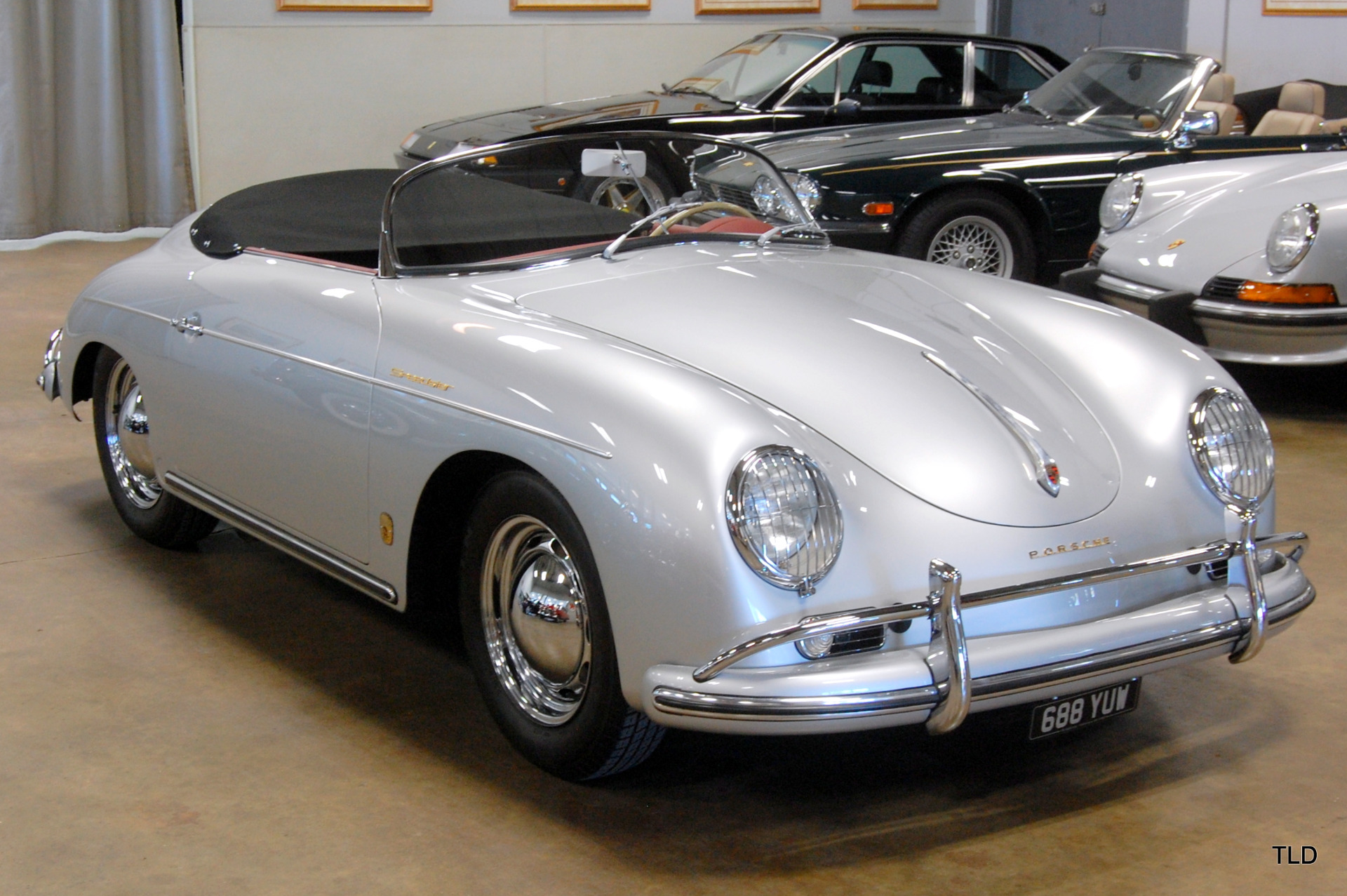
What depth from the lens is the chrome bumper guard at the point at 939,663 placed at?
217 centimetres

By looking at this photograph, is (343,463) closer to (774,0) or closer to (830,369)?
(830,369)

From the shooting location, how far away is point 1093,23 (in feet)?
38.4

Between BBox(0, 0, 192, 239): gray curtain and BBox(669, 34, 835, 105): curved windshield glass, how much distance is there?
4110 mm

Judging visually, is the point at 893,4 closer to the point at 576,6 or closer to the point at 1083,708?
the point at 576,6

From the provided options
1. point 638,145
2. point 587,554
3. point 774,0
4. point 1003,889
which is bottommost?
point 1003,889

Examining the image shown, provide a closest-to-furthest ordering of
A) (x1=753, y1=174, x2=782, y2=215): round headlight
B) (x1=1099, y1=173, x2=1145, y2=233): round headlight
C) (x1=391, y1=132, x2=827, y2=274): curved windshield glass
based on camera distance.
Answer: (x1=391, y1=132, x2=827, y2=274): curved windshield glass, (x1=753, y1=174, x2=782, y2=215): round headlight, (x1=1099, y1=173, x2=1145, y2=233): round headlight

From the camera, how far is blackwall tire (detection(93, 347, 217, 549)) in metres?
3.93

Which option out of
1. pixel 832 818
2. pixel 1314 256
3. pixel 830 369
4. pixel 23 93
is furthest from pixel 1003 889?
pixel 23 93

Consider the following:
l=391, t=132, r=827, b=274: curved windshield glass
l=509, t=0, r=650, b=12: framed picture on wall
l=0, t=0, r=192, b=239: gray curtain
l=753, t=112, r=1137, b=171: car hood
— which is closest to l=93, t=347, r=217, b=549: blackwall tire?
l=391, t=132, r=827, b=274: curved windshield glass

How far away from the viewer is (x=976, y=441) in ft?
8.31

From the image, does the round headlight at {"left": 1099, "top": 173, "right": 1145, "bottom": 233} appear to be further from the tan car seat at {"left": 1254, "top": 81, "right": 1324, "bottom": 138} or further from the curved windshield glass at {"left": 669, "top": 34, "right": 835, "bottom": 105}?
the curved windshield glass at {"left": 669, "top": 34, "right": 835, "bottom": 105}

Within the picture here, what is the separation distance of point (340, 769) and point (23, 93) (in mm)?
8533

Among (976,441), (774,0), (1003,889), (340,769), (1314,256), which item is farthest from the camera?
(774,0)

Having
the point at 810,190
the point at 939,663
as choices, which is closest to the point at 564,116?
the point at 810,190
